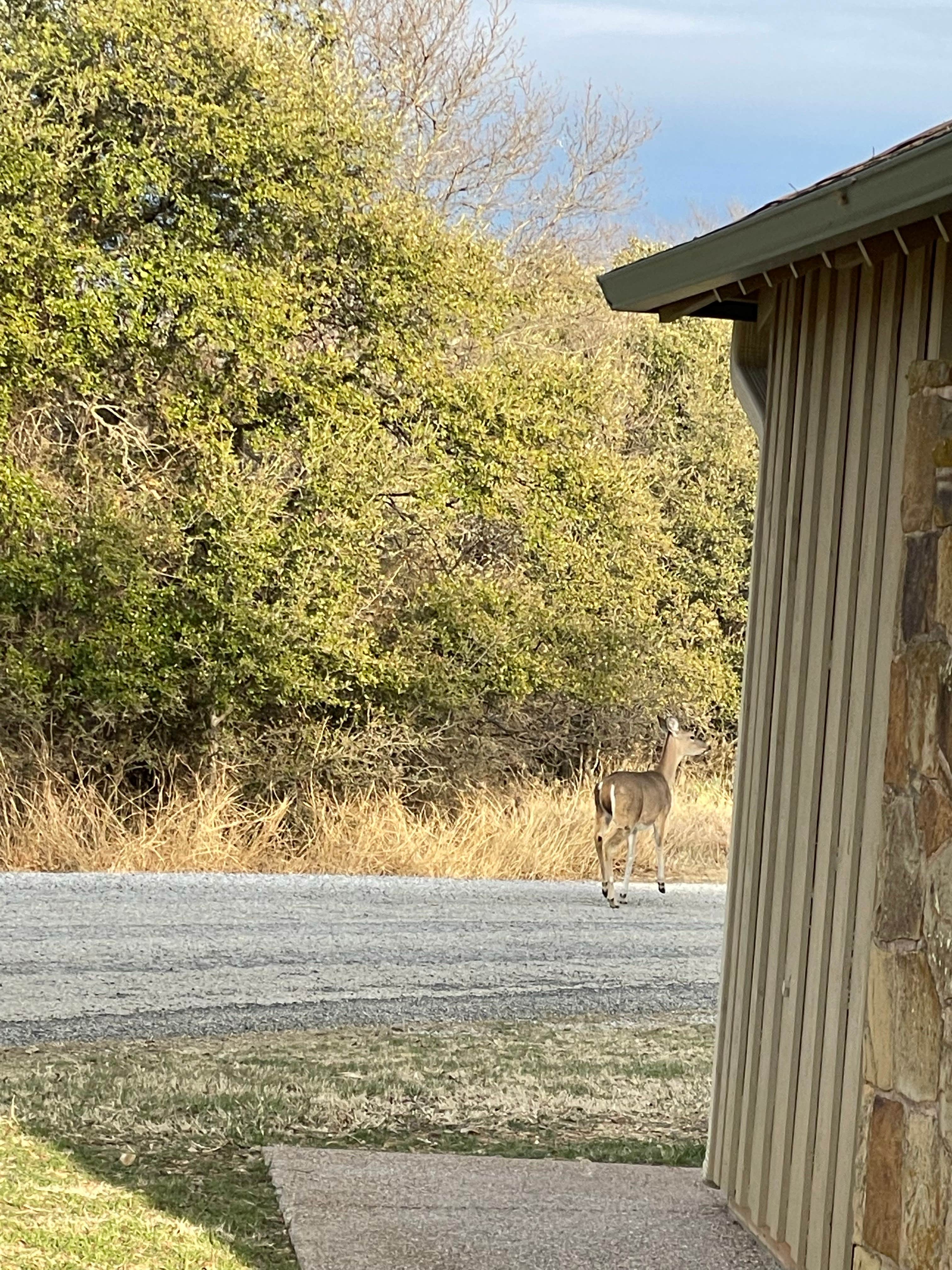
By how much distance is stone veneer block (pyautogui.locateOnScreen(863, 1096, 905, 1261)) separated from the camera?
11.7ft

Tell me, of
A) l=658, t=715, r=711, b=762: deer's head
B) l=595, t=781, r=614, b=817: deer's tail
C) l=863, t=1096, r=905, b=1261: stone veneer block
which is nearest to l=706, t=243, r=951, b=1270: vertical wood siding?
l=863, t=1096, r=905, b=1261: stone veneer block

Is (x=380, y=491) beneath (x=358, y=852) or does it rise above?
above

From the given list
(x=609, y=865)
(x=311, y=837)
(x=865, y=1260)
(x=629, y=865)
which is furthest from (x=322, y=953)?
(x=865, y=1260)

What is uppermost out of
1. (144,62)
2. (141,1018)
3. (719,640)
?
(144,62)

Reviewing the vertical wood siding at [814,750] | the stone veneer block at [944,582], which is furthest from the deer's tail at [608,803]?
the stone veneer block at [944,582]

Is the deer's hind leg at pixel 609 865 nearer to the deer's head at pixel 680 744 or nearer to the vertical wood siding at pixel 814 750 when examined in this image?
the deer's head at pixel 680 744

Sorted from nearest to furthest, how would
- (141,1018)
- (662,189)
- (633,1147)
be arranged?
(633,1147)
(141,1018)
(662,189)

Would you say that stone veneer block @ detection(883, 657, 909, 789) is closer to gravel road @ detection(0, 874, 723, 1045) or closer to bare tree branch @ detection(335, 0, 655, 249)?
gravel road @ detection(0, 874, 723, 1045)

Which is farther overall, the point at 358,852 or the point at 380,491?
the point at 380,491

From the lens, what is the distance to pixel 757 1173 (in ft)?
14.8

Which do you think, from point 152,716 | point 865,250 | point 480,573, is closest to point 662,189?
point 480,573

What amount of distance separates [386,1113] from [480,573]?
11.3 metres

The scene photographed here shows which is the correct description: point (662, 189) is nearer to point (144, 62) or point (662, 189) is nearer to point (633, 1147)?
point (144, 62)

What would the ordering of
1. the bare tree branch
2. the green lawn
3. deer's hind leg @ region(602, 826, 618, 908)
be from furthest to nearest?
the bare tree branch → deer's hind leg @ region(602, 826, 618, 908) → the green lawn
